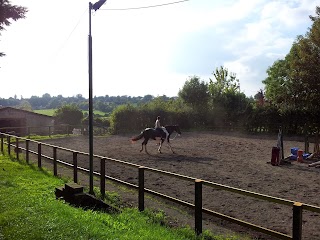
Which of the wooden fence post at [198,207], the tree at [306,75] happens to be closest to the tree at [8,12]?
the wooden fence post at [198,207]

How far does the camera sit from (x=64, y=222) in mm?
5121

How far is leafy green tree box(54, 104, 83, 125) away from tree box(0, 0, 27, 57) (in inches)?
1379

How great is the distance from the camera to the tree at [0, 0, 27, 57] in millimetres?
10223

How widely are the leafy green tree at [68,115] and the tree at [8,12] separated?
115ft

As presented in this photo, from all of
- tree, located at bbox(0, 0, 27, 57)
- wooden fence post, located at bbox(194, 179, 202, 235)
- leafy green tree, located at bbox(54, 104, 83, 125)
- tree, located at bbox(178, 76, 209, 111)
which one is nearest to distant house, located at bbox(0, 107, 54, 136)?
leafy green tree, located at bbox(54, 104, 83, 125)

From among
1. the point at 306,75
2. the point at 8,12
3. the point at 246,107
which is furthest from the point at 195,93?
the point at 8,12

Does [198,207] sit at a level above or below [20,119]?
below

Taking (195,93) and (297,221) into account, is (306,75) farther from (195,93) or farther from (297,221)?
(297,221)

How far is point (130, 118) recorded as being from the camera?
32.4 m

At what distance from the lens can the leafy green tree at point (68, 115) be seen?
4512 cm

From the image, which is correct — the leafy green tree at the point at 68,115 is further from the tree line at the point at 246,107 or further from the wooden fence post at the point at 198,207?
the wooden fence post at the point at 198,207

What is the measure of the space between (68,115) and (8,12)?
3614 cm

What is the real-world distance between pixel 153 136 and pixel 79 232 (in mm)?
13294

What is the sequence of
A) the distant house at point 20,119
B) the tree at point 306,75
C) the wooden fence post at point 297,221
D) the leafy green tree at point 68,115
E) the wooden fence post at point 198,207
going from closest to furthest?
the wooden fence post at point 297,221, the wooden fence post at point 198,207, the tree at point 306,75, the distant house at point 20,119, the leafy green tree at point 68,115
